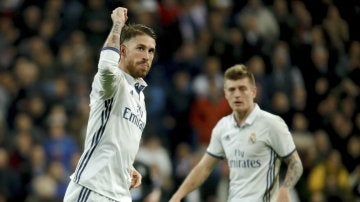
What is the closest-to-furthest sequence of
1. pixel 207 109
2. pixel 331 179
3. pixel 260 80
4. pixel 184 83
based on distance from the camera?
pixel 331 179, pixel 207 109, pixel 184 83, pixel 260 80

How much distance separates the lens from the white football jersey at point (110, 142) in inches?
254

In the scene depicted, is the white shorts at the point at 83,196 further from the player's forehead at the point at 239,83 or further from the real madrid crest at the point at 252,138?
the player's forehead at the point at 239,83

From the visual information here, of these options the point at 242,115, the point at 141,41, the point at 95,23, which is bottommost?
the point at 242,115

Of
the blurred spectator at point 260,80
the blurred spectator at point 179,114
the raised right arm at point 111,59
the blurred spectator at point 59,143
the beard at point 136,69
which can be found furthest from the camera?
the blurred spectator at point 260,80

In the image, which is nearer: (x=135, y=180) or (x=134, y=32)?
(x=134, y=32)

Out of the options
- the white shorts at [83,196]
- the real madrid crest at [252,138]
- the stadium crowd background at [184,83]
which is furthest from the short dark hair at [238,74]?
the stadium crowd background at [184,83]

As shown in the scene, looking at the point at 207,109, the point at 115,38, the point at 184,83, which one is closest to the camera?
the point at 115,38

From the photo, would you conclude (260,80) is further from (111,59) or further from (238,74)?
(111,59)

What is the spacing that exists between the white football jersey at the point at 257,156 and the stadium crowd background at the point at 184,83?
390 cm

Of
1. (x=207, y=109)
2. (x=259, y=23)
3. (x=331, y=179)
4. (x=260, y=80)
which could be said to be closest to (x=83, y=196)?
(x=331, y=179)

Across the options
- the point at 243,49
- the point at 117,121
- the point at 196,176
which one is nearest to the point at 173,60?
the point at 243,49

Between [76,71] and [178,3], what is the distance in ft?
10.7

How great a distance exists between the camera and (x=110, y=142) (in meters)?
→ 6.49

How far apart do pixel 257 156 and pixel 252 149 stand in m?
0.08
